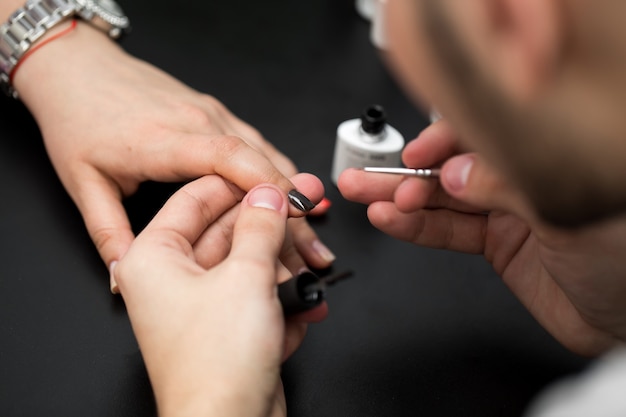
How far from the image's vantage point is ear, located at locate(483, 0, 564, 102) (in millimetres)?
424

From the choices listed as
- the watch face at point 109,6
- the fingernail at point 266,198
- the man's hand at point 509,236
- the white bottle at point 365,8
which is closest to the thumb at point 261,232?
the fingernail at point 266,198

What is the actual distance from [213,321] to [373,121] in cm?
50

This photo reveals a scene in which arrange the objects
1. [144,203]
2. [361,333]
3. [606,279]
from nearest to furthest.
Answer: [606,279] → [361,333] → [144,203]

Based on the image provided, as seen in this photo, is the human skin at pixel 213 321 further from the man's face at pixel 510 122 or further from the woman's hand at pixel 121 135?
the man's face at pixel 510 122

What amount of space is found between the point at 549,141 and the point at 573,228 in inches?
3.6

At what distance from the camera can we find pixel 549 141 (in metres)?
0.47

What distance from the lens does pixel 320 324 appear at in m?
0.86

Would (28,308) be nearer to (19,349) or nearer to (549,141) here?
(19,349)

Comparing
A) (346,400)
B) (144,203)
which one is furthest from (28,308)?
(346,400)

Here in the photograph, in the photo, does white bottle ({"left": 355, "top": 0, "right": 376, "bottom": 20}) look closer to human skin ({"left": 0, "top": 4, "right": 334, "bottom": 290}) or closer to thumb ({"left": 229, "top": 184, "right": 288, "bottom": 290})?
human skin ({"left": 0, "top": 4, "right": 334, "bottom": 290})

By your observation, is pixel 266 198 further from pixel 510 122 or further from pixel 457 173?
pixel 510 122

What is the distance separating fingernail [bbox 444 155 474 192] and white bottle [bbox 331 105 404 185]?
0.30m

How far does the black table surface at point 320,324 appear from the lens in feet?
2.53

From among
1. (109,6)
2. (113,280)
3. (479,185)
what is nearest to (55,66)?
(109,6)
